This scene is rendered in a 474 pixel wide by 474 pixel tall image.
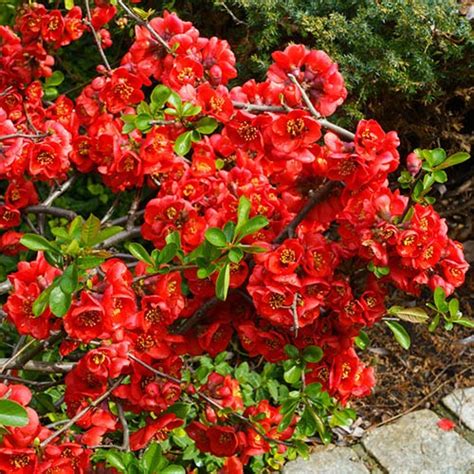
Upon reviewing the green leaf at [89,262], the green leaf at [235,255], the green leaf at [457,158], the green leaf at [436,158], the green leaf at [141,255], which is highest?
the green leaf at [457,158]

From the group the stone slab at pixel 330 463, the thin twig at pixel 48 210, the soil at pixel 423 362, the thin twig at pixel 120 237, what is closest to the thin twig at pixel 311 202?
the thin twig at pixel 120 237

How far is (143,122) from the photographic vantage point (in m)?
1.55

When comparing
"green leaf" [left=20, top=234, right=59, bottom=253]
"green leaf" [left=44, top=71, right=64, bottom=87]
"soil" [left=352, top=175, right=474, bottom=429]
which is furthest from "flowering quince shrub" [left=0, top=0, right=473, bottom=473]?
"soil" [left=352, top=175, right=474, bottom=429]

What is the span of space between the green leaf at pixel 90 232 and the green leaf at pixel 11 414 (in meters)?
0.32

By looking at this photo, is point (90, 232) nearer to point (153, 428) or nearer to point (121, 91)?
point (153, 428)

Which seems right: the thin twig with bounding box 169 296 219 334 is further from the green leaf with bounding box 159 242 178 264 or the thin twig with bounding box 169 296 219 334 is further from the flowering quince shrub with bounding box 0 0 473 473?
the green leaf with bounding box 159 242 178 264

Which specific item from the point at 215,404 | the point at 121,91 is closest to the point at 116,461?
the point at 215,404

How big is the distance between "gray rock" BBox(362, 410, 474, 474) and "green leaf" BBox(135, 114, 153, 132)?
1.52m

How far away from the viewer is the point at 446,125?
2912 millimetres

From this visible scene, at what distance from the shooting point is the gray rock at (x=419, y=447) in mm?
2408

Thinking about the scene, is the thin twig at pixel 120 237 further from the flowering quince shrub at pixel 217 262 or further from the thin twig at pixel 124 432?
the thin twig at pixel 124 432

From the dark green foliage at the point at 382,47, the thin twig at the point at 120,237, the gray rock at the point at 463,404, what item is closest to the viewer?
the thin twig at the point at 120,237

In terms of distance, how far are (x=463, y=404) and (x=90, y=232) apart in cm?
198

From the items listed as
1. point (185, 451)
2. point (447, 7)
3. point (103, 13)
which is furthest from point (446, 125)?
point (185, 451)
